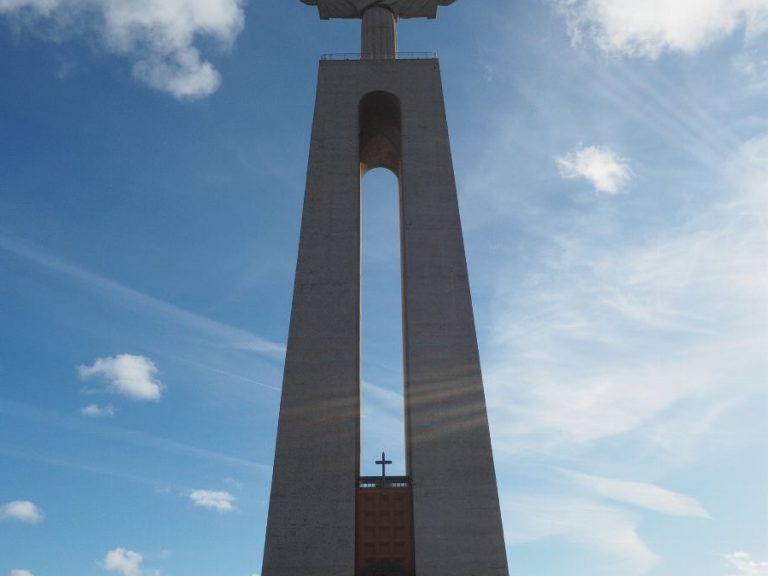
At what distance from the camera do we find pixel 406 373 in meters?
20.3

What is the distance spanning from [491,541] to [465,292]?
6652 mm

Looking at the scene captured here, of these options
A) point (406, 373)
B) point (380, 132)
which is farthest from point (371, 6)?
point (406, 373)

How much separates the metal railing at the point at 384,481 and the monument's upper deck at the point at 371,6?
56.5 feet

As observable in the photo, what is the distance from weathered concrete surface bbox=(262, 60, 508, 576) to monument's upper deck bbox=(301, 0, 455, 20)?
493 centimetres

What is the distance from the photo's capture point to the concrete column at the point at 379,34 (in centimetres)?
2630

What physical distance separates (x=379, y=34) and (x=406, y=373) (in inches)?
515

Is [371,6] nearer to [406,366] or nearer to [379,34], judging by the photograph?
[379,34]

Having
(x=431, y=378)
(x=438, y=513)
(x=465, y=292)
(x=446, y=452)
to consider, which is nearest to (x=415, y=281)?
(x=465, y=292)

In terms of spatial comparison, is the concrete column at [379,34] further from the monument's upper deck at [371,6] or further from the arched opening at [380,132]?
the arched opening at [380,132]

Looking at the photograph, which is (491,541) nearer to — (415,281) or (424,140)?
(415,281)

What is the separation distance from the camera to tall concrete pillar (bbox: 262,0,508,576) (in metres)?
17.8

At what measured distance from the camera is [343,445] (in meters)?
19.0

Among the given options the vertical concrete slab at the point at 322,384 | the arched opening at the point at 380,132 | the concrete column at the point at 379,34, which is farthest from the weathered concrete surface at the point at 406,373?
the concrete column at the point at 379,34

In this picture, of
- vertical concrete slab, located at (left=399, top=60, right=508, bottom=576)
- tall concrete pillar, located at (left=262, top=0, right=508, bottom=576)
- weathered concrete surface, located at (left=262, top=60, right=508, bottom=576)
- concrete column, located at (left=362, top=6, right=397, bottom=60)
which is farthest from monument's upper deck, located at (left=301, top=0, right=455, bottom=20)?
vertical concrete slab, located at (left=399, top=60, right=508, bottom=576)
